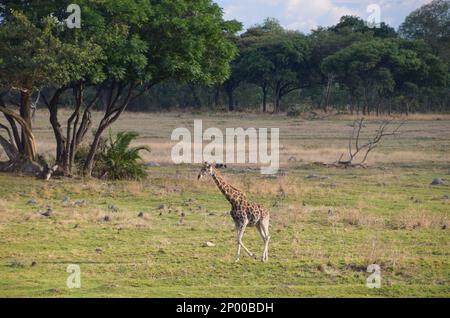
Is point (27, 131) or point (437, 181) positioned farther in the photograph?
point (437, 181)

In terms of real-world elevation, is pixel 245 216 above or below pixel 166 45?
below

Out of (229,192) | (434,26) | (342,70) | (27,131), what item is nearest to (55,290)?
(229,192)

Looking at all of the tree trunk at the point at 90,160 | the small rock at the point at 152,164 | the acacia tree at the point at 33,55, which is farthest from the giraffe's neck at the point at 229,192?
the small rock at the point at 152,164

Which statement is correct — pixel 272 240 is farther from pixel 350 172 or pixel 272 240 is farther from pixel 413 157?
pixel 413 157

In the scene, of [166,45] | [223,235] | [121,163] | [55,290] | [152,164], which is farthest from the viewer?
[152,164]

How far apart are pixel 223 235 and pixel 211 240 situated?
60 centimetres

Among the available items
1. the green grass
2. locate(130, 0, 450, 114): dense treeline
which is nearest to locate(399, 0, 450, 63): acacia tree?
locate(130, 0, 450, 114): dense treeline

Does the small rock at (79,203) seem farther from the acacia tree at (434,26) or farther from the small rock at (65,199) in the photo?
the acacia tree at (434,26)

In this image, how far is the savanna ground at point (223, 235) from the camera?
411 inches

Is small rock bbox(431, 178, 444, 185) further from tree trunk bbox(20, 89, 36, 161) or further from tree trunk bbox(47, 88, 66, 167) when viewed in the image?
tree trunk bbox(20, 89, 36, 161)

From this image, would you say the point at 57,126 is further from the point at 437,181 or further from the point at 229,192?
the point at 437,181

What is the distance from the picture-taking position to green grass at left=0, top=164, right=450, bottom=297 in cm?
1032

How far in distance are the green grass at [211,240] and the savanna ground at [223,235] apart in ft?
0.09

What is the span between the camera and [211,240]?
13430 millimetres
